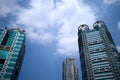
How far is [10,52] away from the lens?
71625mm

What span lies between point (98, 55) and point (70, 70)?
7433cm

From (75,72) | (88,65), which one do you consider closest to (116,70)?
(88,65)

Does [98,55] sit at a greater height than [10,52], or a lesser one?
greater

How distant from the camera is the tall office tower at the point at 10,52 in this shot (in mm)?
63850

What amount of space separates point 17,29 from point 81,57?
45.5 metres

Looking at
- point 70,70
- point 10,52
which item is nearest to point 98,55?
point 10,52

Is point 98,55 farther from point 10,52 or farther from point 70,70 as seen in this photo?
point 70,70

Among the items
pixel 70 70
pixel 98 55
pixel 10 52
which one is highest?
pixel 70 70

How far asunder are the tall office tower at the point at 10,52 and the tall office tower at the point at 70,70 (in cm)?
8475

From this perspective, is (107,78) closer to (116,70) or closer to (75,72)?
(116,70)

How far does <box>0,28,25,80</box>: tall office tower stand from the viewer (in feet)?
209

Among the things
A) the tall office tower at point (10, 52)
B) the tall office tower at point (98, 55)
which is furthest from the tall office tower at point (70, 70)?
the tall office tower at point (10, 52)

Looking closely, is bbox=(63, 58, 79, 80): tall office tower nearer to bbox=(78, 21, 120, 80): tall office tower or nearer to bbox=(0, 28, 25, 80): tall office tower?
bbox=(78, 21, 120, 80): tall office tower

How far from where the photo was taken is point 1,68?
2542 inches
